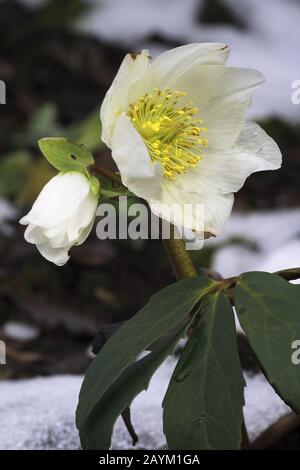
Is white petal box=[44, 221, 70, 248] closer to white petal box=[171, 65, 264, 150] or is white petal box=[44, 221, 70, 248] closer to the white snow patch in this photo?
white petal box=[171, 65, 264, 150]

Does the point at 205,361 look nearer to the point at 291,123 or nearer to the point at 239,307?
the point at 239,307

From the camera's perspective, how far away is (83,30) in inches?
106

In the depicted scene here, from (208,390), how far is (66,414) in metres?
0.44

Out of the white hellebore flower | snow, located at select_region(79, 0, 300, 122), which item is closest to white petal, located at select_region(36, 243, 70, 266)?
the white hellebore flower

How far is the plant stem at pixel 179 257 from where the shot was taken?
94 centimetres

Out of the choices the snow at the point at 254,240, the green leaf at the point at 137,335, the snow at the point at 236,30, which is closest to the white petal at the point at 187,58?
the green leaf at the point at 137,335

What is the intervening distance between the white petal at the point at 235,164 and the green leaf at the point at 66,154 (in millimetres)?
117

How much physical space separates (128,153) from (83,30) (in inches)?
77.0

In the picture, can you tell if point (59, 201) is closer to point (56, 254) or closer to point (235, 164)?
point (56, 254)

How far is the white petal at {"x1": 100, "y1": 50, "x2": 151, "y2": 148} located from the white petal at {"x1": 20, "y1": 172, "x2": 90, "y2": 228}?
2.0 inches

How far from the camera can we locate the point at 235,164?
0.93 m

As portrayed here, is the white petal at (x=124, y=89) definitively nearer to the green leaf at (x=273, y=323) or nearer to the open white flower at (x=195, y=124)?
the open white flower at (x=195, y=124)
